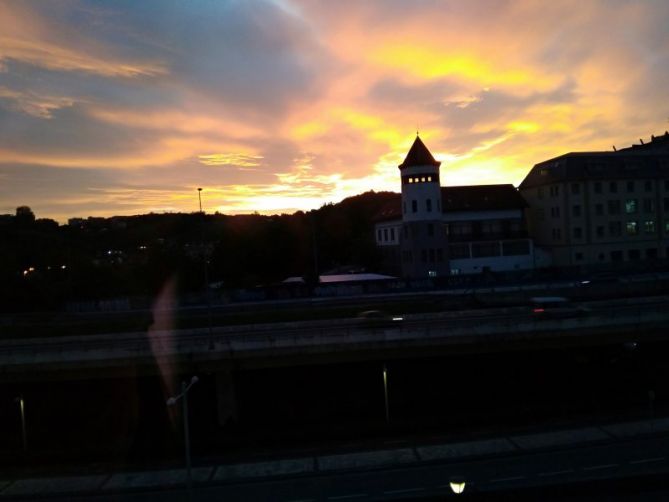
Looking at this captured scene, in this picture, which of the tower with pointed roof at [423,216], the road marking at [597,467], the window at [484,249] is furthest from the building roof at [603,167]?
the road marking at [597,467]

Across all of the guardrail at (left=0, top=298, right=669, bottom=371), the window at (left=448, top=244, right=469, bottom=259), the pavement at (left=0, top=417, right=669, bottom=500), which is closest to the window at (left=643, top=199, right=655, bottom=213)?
the window at (left=448, top=244, right=469, bottom=259)

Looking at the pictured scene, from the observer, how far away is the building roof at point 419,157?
54.5 metres

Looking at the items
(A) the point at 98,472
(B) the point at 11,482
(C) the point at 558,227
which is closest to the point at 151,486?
(A) the point at 98,472

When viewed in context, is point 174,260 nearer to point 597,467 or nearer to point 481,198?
point 481,198

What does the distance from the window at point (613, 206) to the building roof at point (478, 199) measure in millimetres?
9278

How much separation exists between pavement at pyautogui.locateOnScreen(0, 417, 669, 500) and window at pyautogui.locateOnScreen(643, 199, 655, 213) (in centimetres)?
4770

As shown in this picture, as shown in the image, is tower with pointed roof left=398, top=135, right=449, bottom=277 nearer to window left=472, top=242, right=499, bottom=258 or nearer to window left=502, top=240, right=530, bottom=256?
window left=472, top=242, right=499, bottom=258

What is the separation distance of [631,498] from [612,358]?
2222 centimetres

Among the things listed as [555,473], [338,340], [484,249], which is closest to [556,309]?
[338,340]

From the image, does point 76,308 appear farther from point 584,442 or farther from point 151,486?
point 584,442

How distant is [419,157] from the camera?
5478 cm

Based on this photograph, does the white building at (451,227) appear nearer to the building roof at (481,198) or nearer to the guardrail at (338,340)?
the building roof at (481,198)

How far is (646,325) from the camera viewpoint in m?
23.9

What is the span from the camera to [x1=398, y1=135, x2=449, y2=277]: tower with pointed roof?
53719mm
